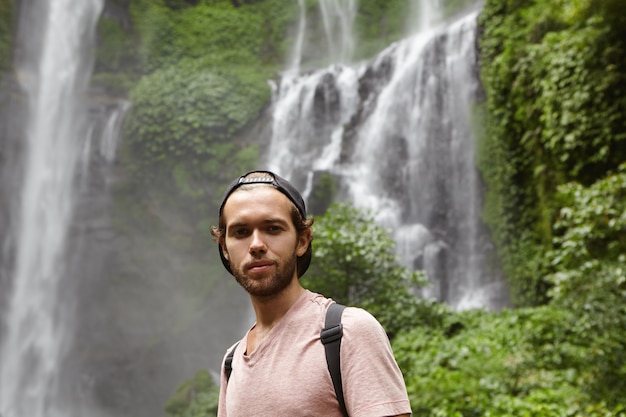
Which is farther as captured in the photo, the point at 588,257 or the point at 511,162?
the point at 511,162

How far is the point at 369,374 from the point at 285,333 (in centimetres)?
25

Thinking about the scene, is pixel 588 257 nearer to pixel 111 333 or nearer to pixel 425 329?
pixel 425 329

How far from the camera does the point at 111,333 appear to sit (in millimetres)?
17109

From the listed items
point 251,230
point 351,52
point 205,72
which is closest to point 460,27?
point 351,52

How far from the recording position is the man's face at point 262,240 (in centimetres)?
150

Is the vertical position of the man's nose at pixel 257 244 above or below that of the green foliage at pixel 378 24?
below

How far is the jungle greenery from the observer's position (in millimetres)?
5188

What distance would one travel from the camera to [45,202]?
18.0 metres

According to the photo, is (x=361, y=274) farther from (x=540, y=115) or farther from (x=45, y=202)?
(x=45, y=202)

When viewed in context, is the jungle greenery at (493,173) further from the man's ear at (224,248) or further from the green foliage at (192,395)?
the man's ear at (224,248)

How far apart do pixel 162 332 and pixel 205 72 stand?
788 cm

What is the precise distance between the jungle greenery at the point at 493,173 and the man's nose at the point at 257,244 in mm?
3381

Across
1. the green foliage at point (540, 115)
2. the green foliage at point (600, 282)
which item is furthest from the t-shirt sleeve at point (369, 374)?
the green foliage at point (540, 115)

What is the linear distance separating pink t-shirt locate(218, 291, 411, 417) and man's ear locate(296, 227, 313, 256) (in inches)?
7.0
